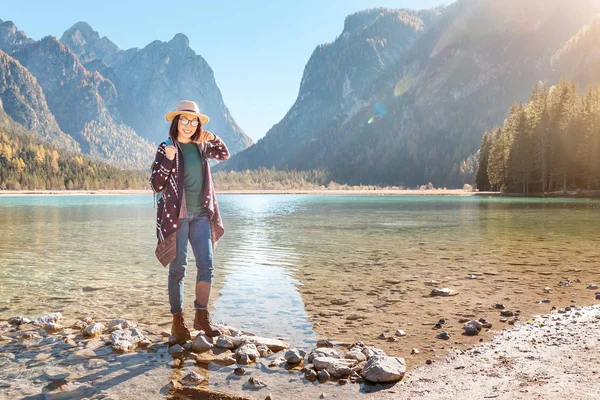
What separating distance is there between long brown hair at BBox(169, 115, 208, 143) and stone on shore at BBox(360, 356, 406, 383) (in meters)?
3.87

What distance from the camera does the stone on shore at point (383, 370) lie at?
507 cm

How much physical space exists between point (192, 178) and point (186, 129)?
27.9 inches

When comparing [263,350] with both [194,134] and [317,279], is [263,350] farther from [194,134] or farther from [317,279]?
[317,279]

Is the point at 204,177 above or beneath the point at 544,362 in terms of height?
above

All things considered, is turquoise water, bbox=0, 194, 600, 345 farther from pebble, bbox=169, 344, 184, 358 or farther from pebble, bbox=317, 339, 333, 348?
pebble, bbox=169, 344, 184, 358

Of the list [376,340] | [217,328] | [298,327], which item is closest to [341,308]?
[298,327]

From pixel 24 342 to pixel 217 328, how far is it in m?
2.73

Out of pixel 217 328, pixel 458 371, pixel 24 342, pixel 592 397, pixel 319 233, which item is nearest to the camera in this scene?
pixel 592 397

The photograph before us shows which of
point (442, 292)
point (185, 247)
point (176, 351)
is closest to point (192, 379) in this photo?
point (176, 351)

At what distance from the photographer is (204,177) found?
259 inches

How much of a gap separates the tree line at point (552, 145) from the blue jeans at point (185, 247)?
7253 centimetres

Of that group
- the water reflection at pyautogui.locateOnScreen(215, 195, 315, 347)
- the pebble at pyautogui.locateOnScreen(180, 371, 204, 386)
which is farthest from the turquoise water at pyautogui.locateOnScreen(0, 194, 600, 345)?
the pebble at pyautogui.locateOnScreen(180, 371, 204, 386)

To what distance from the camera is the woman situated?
628 cm

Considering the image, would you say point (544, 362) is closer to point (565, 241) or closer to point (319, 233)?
point (565, 241)
